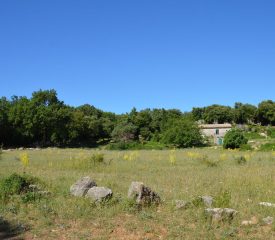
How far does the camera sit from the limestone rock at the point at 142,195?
8875 mm

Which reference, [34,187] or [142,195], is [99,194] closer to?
[142,195]

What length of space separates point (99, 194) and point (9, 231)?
2.35 meters

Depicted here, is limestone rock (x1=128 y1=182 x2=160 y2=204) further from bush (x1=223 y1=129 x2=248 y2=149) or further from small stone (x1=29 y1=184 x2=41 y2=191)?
bush (x1=223 y1=129 x2=248 y2=149)

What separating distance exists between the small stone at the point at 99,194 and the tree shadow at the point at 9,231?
2.02 meters

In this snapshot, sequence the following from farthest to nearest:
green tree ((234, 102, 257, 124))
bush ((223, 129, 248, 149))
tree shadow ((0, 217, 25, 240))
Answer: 1. green tree ((234, 102, 257, 124))
2. bush ((223, 129, 248, 149))
3. tree shadow ((0, 217, 25, 240))

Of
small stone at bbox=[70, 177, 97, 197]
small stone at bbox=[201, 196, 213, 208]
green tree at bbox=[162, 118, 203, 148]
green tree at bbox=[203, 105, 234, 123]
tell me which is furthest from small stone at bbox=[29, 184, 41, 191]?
green tree at bbox=[203, 105, 234, 123]

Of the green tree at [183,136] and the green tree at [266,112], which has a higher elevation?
the green tree at [266,112]

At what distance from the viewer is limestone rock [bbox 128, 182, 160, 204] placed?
8875 millimetres

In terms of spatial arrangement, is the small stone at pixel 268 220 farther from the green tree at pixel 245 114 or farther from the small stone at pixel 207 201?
the green tree at pixel 245 114

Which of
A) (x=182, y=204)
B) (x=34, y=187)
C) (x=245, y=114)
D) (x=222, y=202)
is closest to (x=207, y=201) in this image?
(x=222, y=202)

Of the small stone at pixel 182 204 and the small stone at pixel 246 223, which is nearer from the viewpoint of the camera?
the small stone at pixel 246 223

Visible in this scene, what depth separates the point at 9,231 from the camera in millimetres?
7434

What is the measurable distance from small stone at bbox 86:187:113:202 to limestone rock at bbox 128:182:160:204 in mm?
527

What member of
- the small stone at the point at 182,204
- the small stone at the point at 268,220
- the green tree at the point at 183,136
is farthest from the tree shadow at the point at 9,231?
the green tree at the point at 183,136
